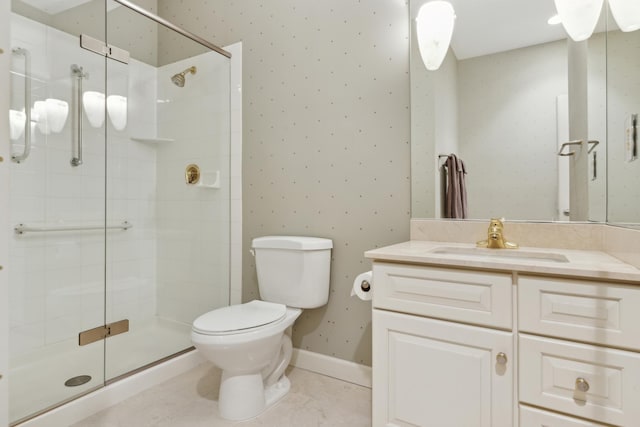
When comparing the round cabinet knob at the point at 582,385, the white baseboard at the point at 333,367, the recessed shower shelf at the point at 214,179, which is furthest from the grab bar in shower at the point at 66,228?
the round cabinet knob at the point at 582,385

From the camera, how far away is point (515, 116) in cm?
155

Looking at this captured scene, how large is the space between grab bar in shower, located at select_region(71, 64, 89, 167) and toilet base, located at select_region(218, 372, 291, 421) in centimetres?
147

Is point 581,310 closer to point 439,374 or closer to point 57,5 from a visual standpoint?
point 439,374

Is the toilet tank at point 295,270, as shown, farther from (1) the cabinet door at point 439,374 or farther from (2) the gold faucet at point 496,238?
(2) the gold faucet at point 496,238

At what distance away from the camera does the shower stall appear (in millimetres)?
1838

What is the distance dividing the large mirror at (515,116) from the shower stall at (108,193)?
1.32m

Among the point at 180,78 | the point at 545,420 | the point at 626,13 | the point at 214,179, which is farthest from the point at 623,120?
the point at 180,78

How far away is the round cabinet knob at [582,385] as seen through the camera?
0.96 meters

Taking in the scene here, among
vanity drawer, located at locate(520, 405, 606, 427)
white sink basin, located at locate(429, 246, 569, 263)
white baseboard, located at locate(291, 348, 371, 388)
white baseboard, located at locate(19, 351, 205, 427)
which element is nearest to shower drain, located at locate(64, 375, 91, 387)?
white baseboard, located at locate(19, 351, 205, 427)

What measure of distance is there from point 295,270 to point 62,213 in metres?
1.36

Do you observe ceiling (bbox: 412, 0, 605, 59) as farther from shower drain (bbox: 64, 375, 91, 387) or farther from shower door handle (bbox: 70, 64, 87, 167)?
shower drain (bbox: 64, 375, 91, 387)

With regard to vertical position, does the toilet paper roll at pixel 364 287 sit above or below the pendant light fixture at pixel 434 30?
below

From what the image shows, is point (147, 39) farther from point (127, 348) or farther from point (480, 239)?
point (480, 239)

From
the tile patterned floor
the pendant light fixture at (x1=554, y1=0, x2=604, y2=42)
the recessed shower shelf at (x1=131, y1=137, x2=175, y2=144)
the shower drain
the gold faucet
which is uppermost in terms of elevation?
→ the pendant light fixture at (x1=554, y1=0, x2=604, y2=42)
